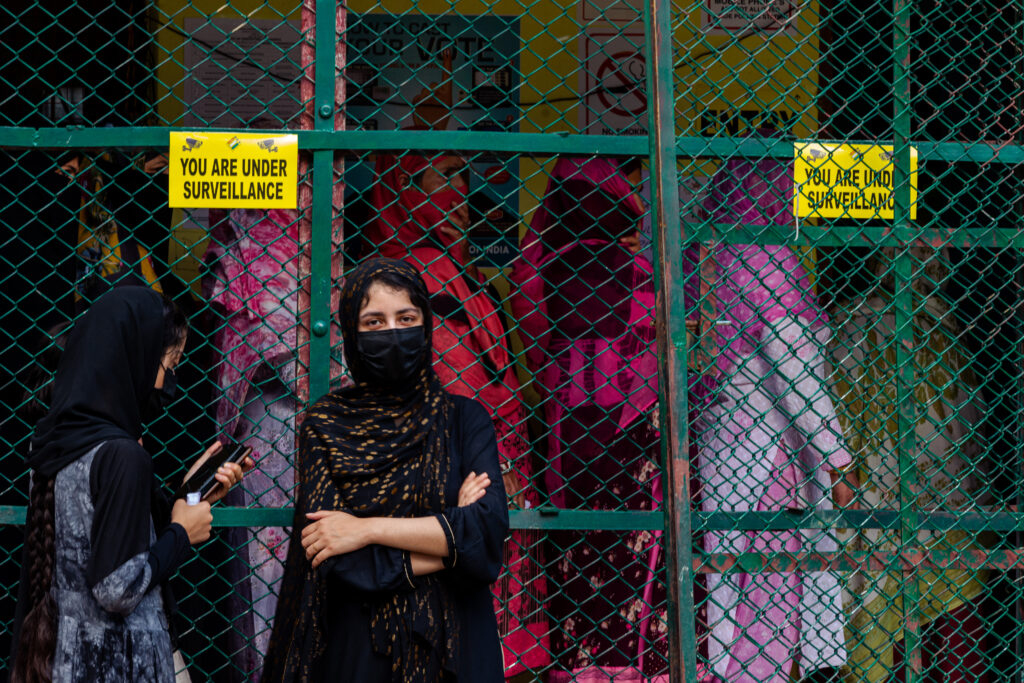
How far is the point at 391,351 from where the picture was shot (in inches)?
80.7

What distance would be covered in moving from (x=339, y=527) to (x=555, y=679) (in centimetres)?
138

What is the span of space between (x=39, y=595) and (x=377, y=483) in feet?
2.61

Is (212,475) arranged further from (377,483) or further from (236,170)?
(236,170)

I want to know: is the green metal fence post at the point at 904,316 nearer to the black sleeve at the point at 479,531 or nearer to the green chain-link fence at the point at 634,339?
the green chain-link fence at the point at 634,339

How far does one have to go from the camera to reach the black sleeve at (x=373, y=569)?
1939mm

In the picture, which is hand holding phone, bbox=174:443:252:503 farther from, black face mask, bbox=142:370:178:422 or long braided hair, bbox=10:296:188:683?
long braided hair, bbox=10:296:188:683

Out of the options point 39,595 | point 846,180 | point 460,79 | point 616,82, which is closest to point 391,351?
point 39,595

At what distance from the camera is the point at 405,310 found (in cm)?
208

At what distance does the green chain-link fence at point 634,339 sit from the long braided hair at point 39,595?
0.33 m

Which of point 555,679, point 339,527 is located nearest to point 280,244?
point 339,527

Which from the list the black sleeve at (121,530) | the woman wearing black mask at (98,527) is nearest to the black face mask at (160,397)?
the woman wearing black mask at (98,527)

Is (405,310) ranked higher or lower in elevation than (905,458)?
higher

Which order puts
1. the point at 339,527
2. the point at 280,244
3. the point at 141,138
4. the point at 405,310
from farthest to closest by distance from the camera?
the point at 280,244 < the point at 141,138 < the point at 405,310 < the point at 339,527

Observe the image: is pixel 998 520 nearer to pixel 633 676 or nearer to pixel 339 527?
pixel 633 676
